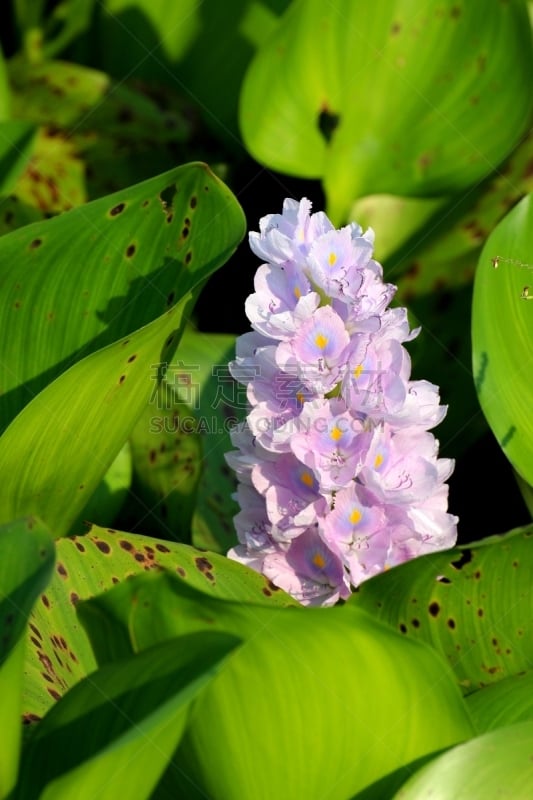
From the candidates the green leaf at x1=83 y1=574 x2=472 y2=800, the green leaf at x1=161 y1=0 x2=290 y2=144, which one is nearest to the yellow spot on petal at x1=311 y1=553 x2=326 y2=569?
the green leaf at x1=83 y1=574 x2=472 y2=800

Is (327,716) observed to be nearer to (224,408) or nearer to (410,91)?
(224,408)

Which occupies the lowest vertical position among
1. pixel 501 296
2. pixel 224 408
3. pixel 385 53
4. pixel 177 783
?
pixel 177 783

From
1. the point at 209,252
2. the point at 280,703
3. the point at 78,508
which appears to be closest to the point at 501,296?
the point at 209,252

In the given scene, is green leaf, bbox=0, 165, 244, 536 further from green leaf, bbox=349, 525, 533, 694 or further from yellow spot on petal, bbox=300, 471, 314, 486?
green leaf, bbox=349, 525, 533, 694

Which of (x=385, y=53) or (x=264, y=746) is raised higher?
(x=385, y=53)

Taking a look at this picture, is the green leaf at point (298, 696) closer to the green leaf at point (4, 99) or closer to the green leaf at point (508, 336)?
the green leaf at point (508, 336)

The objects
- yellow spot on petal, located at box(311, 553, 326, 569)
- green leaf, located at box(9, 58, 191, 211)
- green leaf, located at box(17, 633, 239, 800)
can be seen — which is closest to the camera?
green leaf, located at box(17, 633, 239, 800)
